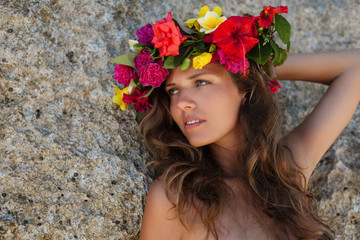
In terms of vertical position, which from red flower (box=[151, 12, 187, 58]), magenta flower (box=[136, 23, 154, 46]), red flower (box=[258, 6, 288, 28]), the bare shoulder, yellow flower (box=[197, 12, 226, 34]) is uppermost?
red flower (box=[258, 6, 288, 28])

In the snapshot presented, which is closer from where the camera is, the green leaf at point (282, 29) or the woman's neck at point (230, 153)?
the green leaf at point (282, 29)

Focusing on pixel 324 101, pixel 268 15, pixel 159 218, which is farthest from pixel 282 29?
pixel 159 218

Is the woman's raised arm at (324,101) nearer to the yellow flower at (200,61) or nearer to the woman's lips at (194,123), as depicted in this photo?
the woman's lips at (194,123)

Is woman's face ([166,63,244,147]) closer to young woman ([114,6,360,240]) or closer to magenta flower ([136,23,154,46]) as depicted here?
young woman ([114,6,360,240])

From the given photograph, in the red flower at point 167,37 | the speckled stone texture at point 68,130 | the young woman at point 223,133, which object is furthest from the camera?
the young woman at point 223,133

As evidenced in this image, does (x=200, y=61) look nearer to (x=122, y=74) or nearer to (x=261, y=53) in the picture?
(x=261, y=53)

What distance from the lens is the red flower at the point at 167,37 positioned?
6.67ft

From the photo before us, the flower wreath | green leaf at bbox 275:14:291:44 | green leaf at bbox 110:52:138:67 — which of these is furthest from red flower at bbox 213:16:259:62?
green leaf at bbox 110:52:138:67

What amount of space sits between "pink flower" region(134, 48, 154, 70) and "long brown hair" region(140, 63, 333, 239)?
0.28m

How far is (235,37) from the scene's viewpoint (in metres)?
2.09

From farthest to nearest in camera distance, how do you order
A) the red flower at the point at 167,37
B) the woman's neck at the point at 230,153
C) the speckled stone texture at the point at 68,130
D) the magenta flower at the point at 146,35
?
the woman's neck at the point at 230,153 → the magenta flower at the point at 146,35 → the red flower at the point at 167,37 → the speckled stone texture at the point at 68,130

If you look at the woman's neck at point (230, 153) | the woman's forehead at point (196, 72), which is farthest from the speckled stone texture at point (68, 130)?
the woman's neck at point (230, 153)

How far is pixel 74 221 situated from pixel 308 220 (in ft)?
4.29

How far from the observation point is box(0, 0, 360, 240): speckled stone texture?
75.8 inches
